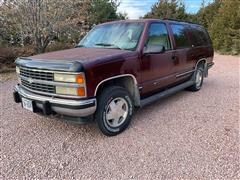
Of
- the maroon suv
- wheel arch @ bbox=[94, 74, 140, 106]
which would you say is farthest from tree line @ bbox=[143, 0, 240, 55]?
wheel arch @ bbox=[94, 74, 140, 106]

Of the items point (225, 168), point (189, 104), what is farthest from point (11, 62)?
point (225, 168)

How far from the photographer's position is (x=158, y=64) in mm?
4176

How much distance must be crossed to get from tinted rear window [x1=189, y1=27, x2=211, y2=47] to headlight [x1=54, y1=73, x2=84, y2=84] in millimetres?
3718

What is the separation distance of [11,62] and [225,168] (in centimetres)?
947

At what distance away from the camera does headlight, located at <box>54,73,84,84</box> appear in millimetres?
2902

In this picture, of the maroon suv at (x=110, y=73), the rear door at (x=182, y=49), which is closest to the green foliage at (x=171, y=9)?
the rear door at (x=182, y=49)

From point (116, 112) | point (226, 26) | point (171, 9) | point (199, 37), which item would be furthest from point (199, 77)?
point (171, 9)

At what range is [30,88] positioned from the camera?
3469 mm

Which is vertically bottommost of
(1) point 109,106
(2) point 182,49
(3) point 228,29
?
(1) point 109,106

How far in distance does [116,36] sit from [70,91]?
1623mm

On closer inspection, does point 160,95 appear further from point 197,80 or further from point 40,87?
point 40,87

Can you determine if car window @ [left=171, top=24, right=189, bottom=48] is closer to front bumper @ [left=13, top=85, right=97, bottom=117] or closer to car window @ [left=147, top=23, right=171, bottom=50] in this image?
car window @ [left=147, top=23, right=171, bottom=50]

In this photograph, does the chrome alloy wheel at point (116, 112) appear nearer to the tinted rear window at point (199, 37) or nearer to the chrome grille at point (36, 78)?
the chrome grille at point (36, 78)

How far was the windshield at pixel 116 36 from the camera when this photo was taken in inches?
154
